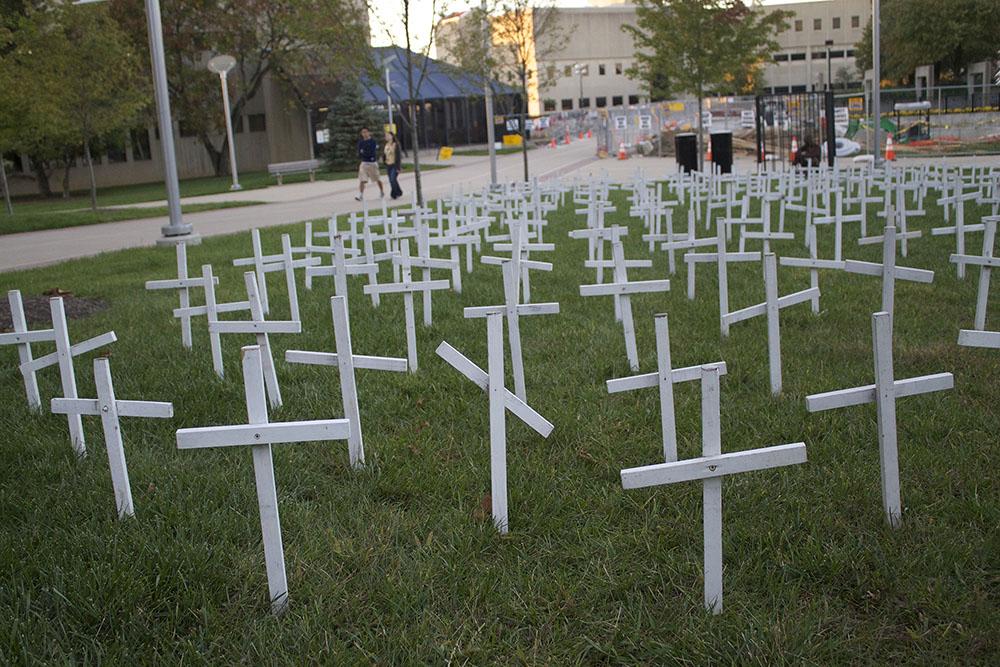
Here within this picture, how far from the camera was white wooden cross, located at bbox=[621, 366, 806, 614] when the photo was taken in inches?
117

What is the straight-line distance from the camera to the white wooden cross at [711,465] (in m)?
2.98

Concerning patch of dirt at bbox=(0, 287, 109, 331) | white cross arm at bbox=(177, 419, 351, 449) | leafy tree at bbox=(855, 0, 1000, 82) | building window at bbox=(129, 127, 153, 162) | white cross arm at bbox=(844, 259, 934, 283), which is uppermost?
leafy tree at bbox=(855, 0, 1000, 82)

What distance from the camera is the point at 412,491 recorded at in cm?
427

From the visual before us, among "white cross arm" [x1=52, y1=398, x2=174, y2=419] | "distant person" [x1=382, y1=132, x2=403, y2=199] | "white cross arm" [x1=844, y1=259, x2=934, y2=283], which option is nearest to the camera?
"white cross arm" [x1=52, y1=398, x2=174, y2=419]

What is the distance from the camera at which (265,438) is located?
10.4ft

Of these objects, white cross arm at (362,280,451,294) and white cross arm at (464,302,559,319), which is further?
white cross arm at (362,280,451,294)

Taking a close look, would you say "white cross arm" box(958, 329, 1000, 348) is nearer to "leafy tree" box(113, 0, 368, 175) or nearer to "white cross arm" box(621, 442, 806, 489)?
"white cross arm" box(621, 442, 806, 489)

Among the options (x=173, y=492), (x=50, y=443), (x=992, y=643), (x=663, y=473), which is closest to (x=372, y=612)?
(x=663, y=473)

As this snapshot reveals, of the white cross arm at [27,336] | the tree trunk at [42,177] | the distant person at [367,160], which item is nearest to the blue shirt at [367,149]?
the distant person at [367,160]

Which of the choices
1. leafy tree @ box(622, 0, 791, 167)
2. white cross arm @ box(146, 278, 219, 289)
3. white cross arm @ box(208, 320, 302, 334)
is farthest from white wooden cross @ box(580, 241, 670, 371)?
leafy tree @ box(622, 0, 791, 167)

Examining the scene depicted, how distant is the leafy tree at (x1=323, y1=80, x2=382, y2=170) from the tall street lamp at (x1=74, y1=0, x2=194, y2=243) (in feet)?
85.1

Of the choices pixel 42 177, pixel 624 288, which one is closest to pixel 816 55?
pixel 42 177

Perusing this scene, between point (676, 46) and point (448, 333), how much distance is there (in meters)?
23.9

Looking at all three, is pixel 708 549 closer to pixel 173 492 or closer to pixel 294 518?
pixel 294 518
